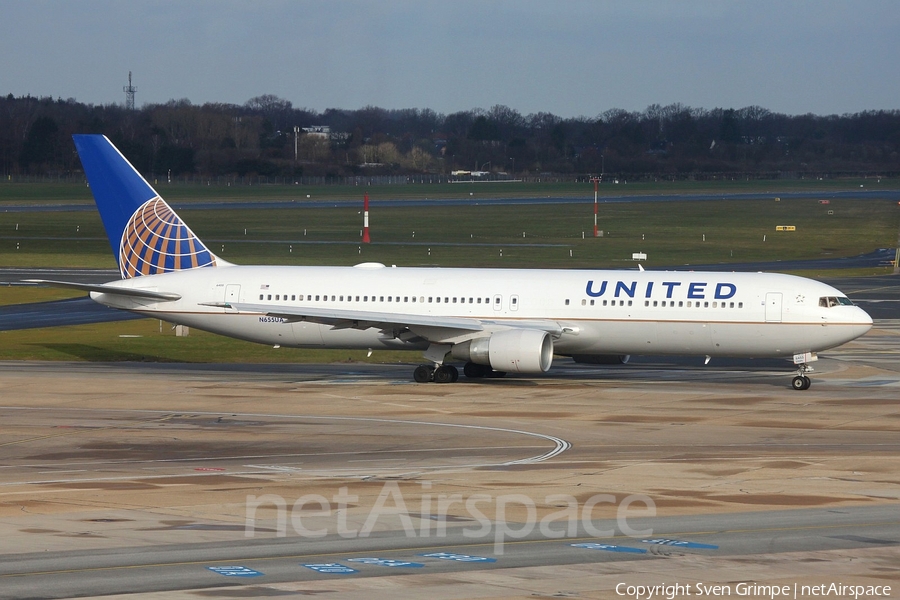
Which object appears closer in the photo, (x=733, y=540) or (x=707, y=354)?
(x=733, y=540)

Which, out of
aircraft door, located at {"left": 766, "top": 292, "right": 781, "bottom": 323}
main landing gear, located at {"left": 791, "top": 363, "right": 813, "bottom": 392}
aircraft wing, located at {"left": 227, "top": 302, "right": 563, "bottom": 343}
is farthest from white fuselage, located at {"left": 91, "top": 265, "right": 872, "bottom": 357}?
main landing gear, located at {"left": 791, "top": 363, "right": 813, "bottom": 392}

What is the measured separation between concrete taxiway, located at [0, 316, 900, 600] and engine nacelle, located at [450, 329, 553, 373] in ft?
3.44

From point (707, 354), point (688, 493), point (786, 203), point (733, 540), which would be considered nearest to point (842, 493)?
point (688, 493)

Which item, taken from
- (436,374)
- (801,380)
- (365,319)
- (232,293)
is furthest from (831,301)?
(232,293)

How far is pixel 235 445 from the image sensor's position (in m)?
30.1

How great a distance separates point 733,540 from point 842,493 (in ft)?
17.2

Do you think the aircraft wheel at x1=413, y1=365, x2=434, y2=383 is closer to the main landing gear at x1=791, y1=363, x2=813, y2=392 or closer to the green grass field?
the green grass field

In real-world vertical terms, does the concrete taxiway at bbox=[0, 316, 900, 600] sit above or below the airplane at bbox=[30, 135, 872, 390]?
below

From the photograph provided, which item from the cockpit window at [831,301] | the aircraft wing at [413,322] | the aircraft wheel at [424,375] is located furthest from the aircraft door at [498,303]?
the cockpit window at [831,301]

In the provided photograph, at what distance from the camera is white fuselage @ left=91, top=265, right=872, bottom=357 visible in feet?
132

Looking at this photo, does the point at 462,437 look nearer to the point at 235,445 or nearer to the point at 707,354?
the point at 235,445

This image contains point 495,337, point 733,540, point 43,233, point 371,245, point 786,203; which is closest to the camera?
point 733,540

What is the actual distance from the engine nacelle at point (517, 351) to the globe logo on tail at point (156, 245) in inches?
506

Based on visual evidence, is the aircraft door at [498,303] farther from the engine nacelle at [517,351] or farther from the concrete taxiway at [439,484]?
the concrete taxiway at [439,484]
